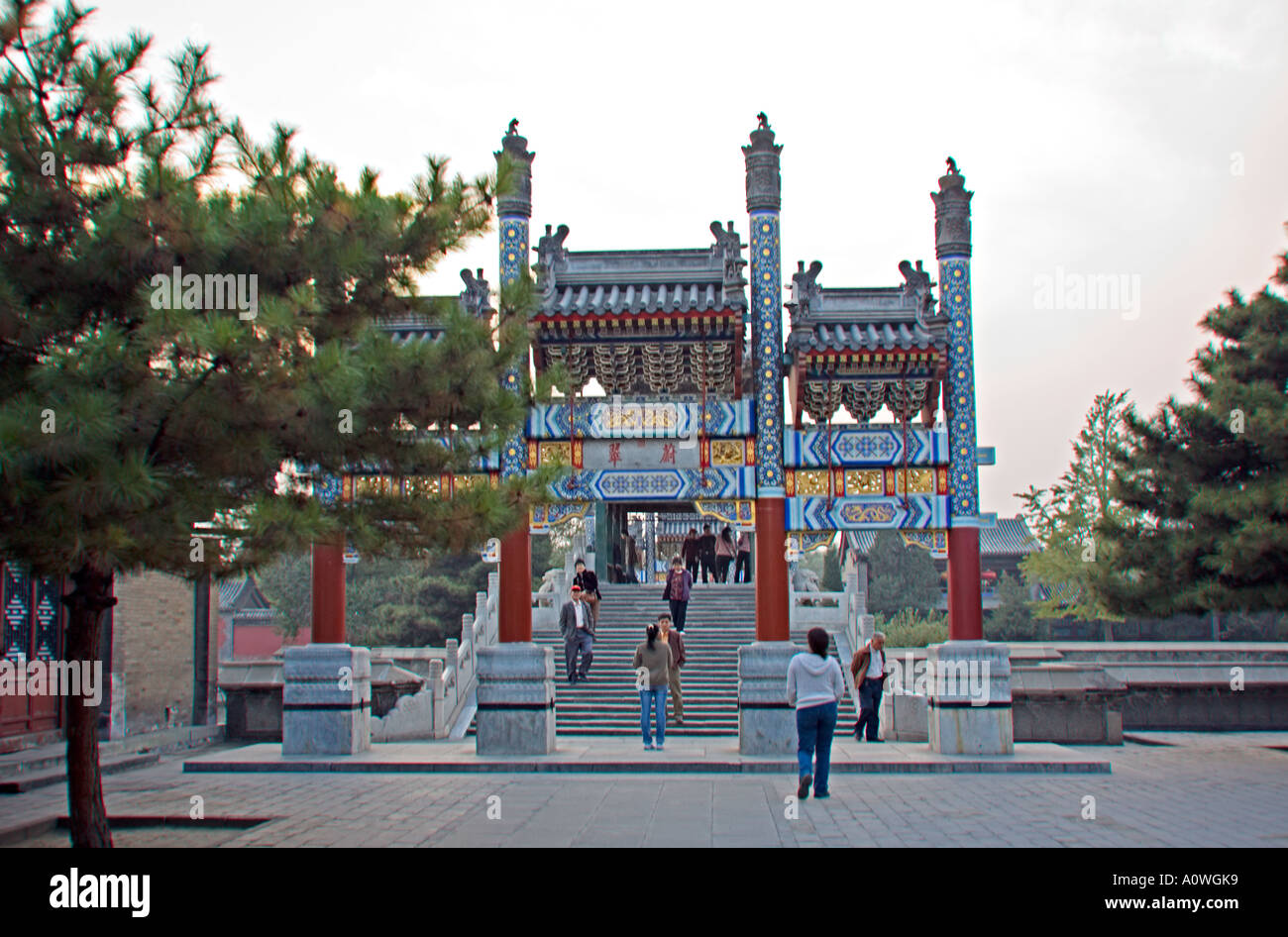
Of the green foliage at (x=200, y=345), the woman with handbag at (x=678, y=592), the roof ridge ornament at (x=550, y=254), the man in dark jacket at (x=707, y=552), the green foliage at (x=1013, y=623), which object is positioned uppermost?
the roof ridge ornament at (x=550, y=254)

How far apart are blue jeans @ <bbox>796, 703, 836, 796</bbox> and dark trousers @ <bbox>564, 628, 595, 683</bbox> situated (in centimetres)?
723

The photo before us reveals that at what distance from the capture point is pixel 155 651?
61.9 ft

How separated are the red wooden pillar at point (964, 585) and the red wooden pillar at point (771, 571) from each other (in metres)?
2.08

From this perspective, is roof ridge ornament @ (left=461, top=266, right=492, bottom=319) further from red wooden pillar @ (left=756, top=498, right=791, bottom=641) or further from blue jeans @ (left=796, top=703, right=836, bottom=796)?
blue jeans @ (left=796, top=703, right=836, bottom=796)

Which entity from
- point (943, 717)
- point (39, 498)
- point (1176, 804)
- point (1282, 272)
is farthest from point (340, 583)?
point (1282, 272)

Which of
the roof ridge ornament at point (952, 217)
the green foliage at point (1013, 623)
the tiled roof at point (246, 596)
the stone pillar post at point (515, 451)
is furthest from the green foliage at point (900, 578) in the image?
the stone pillar post at point (515, 451)

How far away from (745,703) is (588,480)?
135 inches

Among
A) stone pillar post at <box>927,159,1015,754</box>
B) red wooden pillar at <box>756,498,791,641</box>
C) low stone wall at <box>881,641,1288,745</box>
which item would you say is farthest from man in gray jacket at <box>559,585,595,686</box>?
stone pillar post at <box>927,159,1015,754</box>

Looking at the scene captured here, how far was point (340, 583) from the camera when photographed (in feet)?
47.3

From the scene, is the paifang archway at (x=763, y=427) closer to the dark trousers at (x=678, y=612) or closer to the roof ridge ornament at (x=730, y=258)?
the roof ridge ornament at (x=730, y=258)

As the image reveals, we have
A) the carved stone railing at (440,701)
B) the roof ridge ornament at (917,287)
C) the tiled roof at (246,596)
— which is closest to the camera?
the roof ridge ornament at (917,287)

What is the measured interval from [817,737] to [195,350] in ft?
21.6

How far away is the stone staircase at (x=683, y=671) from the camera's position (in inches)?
653

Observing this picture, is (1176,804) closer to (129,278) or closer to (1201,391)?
(1201,391)
